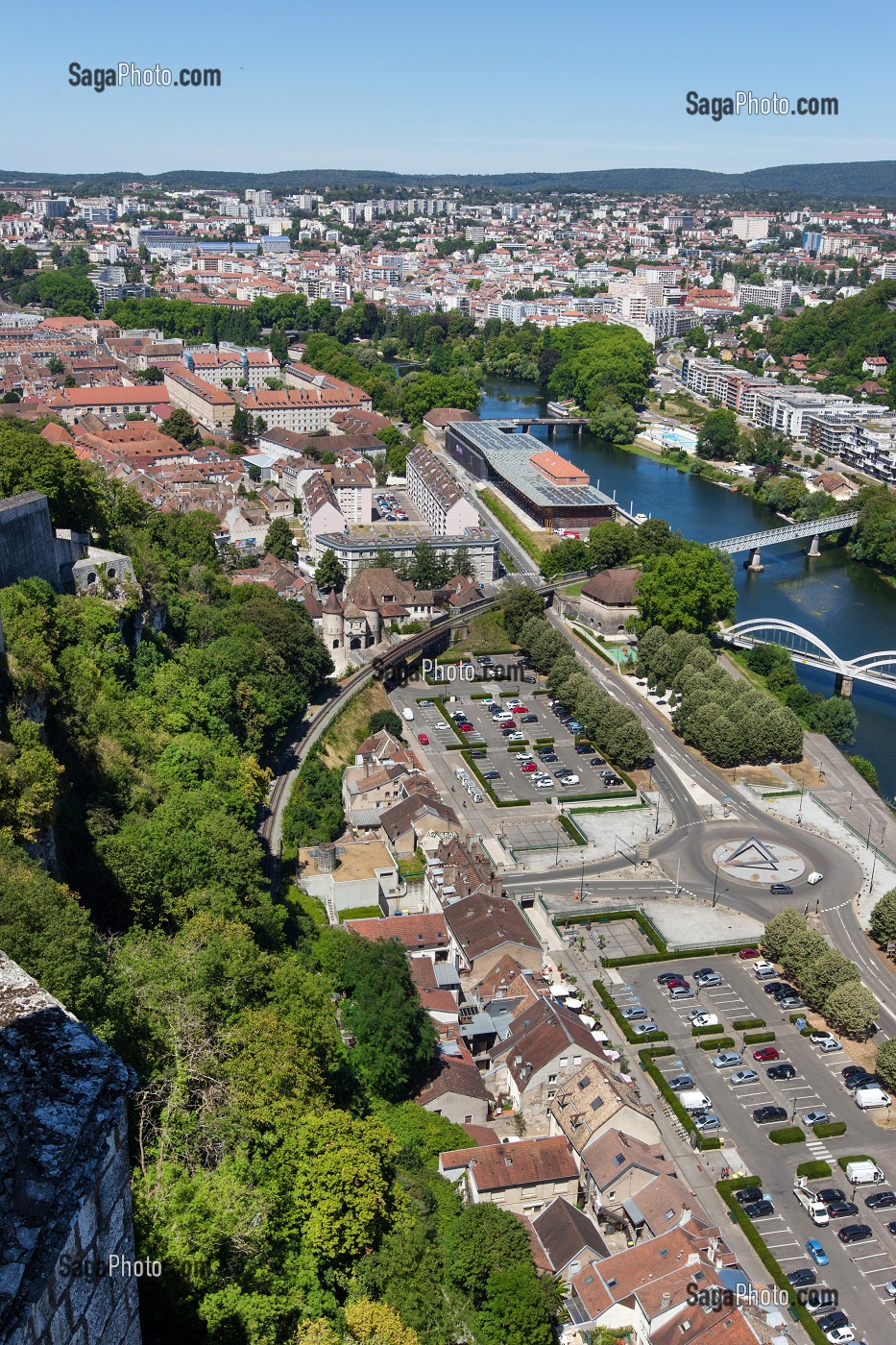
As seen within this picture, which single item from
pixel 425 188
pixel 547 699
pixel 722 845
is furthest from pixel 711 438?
pixel 425 188

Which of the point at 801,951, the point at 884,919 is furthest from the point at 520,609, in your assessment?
the point at 801,951

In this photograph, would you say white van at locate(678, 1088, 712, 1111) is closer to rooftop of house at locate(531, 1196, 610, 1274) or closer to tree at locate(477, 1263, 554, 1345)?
rooftop of house at locate(531, 1196, 610, 1274)

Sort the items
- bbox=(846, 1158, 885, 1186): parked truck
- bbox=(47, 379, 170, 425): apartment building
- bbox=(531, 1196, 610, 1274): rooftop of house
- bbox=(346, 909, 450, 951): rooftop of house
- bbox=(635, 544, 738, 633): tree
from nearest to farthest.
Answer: bbox=(531, 1196, 610, 1274): rooftop of house, bbox=(846, 1158, 885, 1186): parked truck, bbox=(346, 909, 450, 951): rooftop of house, bbox=(635, 544, 738, 633): tree, bbox=(47, 379, 170, 425): apartment building

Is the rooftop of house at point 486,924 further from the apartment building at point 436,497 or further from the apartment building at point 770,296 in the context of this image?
the apartment building at point 770,296

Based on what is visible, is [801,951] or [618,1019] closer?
[618,1019]

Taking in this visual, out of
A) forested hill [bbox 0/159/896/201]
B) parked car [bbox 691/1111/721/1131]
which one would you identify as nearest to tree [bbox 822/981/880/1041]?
parked car [bbox 691/1111/721/1131]

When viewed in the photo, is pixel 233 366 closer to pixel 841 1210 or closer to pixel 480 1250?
pixel 841 1210
